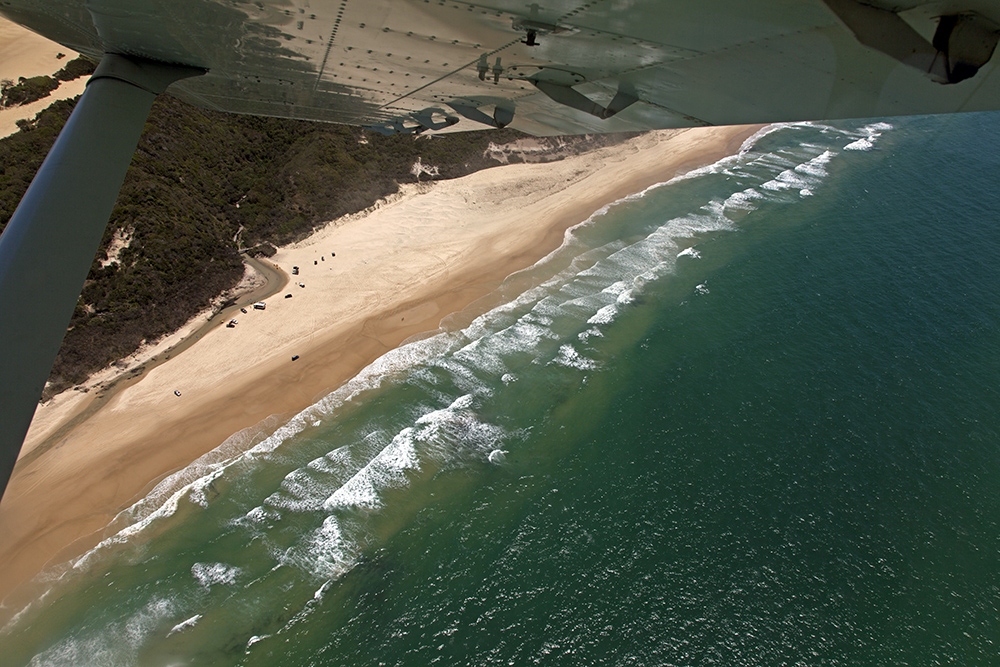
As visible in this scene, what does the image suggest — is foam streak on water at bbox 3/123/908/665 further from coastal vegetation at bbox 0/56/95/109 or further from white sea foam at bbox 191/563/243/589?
coastal vegetation at bbox 0/56/95/109

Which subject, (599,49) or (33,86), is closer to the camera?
(599,49)

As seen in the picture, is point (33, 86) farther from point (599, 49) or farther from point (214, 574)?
point (599, 49)

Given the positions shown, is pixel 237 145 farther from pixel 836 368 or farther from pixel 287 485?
pixel 836 368

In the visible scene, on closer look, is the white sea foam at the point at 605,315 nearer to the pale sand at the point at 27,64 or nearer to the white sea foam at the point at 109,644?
the white sea foam at the point at 109,644

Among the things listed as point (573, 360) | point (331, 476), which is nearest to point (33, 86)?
point (331, 476)

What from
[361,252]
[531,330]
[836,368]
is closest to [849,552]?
[836,368]
